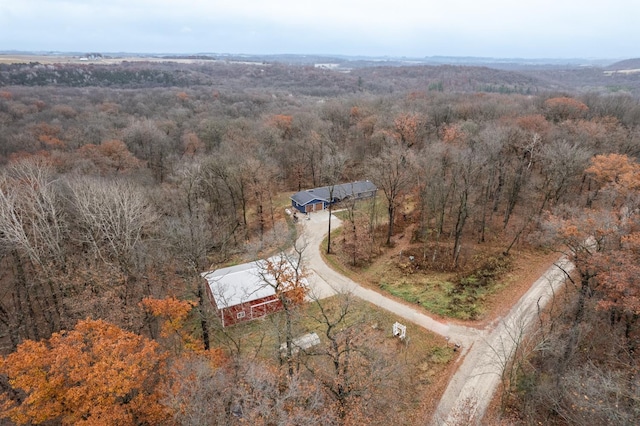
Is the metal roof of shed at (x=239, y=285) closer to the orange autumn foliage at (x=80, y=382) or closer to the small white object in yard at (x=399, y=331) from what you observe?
the small white object in yard at (x=399, y=331)

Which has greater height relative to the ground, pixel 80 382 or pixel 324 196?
pixel 80 382

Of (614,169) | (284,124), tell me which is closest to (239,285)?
(614,169)

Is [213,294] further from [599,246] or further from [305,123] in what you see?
[305,123]

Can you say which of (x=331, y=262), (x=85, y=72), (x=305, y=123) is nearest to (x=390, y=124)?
(x=305, y=123)

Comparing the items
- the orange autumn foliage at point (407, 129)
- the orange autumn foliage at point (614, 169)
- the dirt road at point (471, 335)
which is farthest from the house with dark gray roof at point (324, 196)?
the orange autumn foliage at point (614, 169)

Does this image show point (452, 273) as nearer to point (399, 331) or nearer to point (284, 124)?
point (399, 331)

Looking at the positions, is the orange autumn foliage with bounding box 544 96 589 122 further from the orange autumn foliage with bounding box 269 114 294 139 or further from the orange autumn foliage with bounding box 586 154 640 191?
the orange autumn foliage with bounding box 269 114 294 139
